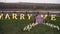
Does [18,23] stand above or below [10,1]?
below

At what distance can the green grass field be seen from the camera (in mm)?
1554

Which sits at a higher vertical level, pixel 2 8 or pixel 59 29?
pixel 2 8

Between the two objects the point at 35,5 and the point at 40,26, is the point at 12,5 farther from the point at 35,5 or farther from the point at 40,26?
the point at 40,26

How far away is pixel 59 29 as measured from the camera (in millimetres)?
1568

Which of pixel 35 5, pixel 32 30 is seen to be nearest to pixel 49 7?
pixel 35 5

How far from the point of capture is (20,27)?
61.6 inches

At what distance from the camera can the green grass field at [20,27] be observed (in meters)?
1.55

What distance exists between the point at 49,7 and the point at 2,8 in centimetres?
41

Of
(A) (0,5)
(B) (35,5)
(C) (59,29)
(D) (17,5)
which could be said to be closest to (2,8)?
(A) (0,5)

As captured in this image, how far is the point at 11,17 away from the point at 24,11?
0.42 ft

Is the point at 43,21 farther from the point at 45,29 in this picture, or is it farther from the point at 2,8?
the point at 2,8

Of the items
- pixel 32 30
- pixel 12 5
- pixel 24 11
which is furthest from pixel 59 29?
pixel 12 5

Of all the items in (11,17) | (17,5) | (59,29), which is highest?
(17,5)

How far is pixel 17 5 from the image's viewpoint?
1513mm
